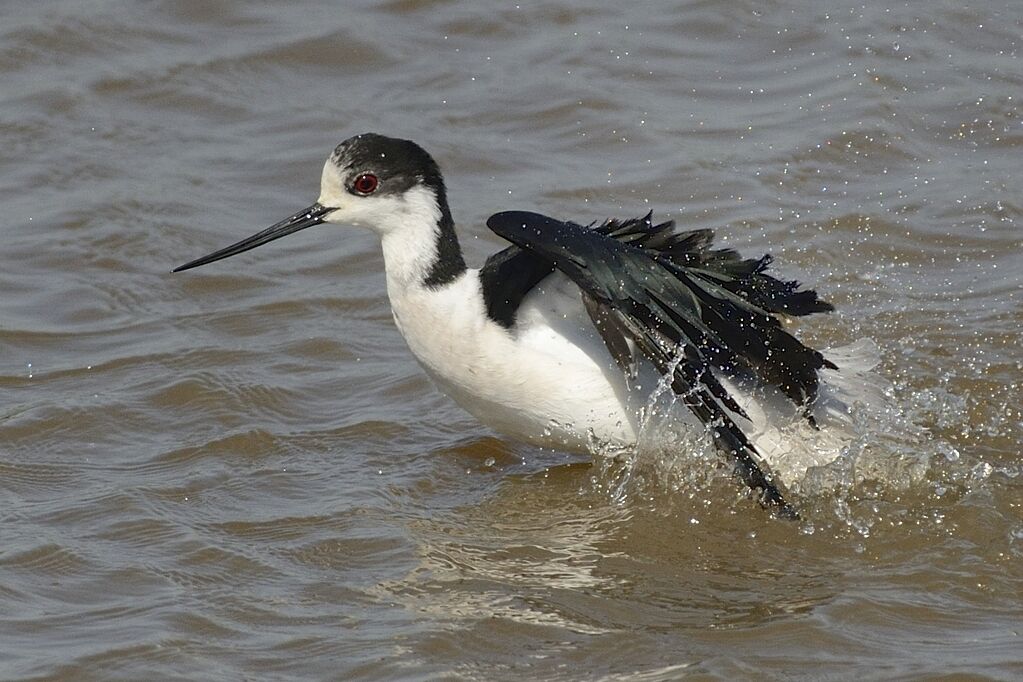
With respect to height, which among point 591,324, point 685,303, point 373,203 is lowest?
point 591,324

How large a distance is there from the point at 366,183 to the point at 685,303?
1313 mm

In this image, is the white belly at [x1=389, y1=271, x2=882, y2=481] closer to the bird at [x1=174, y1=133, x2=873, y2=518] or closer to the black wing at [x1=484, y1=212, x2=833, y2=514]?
the bird at [x1=174, y1=133, x2=873, y2=518]

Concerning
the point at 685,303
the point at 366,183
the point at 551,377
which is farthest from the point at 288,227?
the point at 685,303

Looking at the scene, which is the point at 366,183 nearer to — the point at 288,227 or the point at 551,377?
the point at 288,227

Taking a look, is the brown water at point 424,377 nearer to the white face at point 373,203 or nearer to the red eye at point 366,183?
the white face at point 373,203

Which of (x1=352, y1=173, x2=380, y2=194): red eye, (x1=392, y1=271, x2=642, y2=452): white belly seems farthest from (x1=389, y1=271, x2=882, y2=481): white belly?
(x1=352, y1=173, x2=380, y2=194): red eye

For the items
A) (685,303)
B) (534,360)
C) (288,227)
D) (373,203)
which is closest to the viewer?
(685,303)

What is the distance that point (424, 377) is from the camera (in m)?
7.19

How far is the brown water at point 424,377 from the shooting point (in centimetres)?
A: 505

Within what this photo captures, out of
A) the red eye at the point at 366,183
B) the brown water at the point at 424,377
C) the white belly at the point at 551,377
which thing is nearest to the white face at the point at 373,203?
the red eye at the point at 366,183

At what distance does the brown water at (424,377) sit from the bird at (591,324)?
0.30 meters

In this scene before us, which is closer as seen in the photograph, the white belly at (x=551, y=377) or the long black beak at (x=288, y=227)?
the white belly at (x=551, y=377)

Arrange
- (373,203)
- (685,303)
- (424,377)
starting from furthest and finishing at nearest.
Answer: (424,377) < (373,203) < (685,303)

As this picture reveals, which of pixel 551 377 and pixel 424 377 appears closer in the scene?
pixel 551 377
